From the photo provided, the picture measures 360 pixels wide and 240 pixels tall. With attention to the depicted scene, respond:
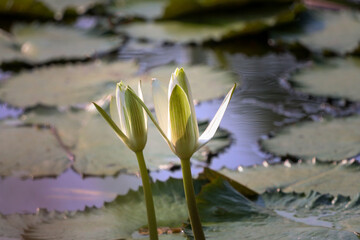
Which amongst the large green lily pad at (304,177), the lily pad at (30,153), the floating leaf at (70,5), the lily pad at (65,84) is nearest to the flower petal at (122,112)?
the large green lily pad at (304,177)

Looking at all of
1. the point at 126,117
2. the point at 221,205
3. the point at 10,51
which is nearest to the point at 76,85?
the point at 10,51

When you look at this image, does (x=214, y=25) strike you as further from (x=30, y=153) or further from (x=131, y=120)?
(x=131, y=120)

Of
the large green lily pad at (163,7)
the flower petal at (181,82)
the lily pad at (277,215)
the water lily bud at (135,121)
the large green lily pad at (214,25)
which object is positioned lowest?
the lily pad at (277,215)

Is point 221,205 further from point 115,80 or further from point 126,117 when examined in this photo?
point 115,80

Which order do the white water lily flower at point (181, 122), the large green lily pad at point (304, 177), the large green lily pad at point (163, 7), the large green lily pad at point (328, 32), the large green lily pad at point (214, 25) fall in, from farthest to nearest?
1. the large green lily pad at point (163, 7)
2. the large green lily pad at point (214, 25)
3. the large green lily pad at point (328, 32)
4. the large green lily pad at point (304, 177)
5. the white water lily flower at point (181, 122)

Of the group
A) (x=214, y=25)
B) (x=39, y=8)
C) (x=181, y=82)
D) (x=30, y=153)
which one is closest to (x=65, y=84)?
(x=30, y=153)

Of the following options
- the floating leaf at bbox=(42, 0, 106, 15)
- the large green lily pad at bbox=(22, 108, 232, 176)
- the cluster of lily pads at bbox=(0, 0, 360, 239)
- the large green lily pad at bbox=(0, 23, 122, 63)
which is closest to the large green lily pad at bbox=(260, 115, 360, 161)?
the cluster of lily pads at bbox=(0, 0, 360, 239)

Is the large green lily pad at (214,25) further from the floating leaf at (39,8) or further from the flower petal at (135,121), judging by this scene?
the flower petal at (135,121)
